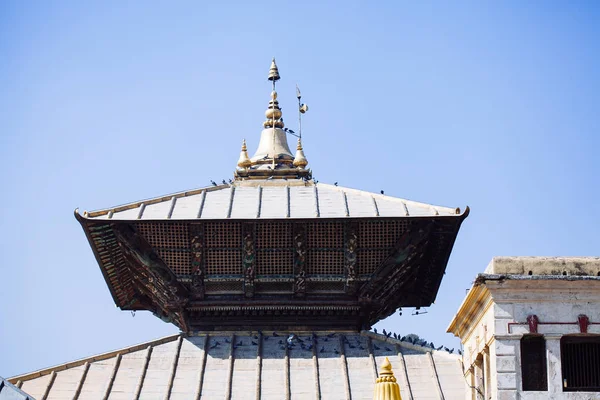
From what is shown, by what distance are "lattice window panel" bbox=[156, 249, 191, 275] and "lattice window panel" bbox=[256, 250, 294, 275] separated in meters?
2.01

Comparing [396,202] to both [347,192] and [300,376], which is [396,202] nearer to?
[347,192]

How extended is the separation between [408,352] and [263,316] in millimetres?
4370

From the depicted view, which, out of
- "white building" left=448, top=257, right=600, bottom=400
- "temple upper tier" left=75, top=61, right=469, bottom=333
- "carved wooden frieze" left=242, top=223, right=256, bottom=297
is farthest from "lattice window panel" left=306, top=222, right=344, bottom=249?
"white building" left=448, top=257, right=600, bottom=400

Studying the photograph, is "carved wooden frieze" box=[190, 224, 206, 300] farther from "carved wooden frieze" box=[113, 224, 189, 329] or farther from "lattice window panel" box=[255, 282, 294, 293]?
"lattice window panel" box=[255, 282, 294, 293]

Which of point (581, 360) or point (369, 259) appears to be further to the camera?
point (369, 259)

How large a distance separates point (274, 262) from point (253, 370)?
11.6 feet

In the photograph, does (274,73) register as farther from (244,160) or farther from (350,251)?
(350,251)

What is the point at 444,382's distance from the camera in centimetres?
5034

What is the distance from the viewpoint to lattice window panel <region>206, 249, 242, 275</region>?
2071 inches

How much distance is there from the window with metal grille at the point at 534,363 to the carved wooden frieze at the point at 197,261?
11.6 m

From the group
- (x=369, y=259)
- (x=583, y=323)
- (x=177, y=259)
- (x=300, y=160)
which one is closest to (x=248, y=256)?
(x=177, y=259)

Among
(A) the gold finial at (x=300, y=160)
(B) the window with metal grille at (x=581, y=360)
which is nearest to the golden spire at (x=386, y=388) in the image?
(B) the window with metal grille at (x=581, y=360)

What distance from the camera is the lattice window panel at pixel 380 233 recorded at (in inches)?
2067

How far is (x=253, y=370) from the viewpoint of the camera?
167ft
